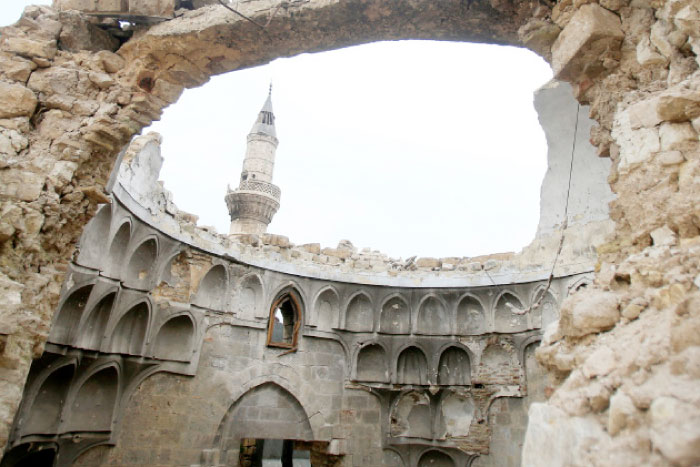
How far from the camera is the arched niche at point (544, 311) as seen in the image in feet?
29.8

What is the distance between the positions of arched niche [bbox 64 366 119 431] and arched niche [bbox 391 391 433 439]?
5696mm

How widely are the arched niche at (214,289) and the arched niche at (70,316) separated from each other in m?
2.42

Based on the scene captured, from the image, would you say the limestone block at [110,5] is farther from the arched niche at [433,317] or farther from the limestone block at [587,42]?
the arched niche at [433,317]

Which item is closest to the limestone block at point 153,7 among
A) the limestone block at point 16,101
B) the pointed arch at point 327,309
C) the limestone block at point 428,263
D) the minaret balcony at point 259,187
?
the limestone block at point 16,101

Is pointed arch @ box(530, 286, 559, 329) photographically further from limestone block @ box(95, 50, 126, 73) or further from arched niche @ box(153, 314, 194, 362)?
limestone block @ box(95, 50, 126, 73)

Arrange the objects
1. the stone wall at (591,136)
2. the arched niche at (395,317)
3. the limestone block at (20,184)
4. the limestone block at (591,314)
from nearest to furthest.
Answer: the stone wall at (591,136) < the limestone block at (591,314) < the limestone block at (20,184) < the arched niche at (395,317)

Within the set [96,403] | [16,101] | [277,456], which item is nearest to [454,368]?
[96,403]

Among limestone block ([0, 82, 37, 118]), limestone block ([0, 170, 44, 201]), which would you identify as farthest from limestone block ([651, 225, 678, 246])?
limestone block ([0, 82, 37, 118])

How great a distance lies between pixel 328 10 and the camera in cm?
368

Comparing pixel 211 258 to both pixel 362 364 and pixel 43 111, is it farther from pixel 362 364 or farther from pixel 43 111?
pixel 43 111

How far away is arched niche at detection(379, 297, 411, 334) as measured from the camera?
1050 centimetres

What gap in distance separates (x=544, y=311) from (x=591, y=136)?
7.26 m

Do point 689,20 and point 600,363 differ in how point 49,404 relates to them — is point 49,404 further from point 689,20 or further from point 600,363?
point 689,20

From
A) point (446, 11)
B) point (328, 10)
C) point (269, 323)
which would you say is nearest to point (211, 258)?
point (269, 323)
